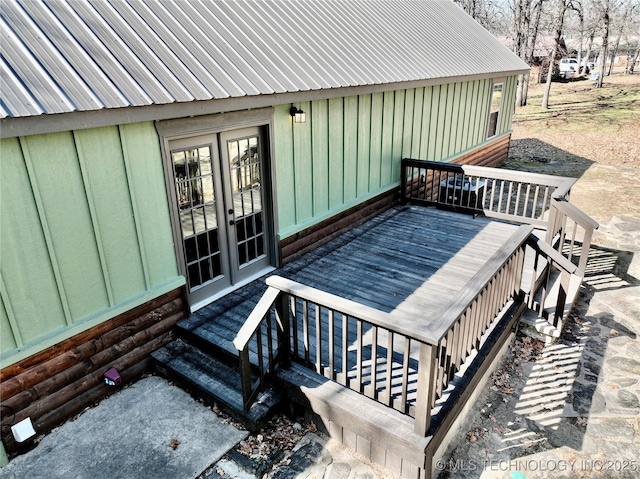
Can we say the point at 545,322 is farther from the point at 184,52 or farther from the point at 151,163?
the point at 184,52

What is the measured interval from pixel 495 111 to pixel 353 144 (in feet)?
23.6

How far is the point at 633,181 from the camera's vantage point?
40.1ft

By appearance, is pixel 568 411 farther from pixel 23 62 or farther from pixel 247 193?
pixel 23 62

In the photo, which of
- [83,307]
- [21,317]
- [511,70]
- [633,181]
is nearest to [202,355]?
[83,307]

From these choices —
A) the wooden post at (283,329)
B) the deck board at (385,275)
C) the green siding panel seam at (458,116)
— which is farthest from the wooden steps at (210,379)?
the green siding panel seam at (458,116)

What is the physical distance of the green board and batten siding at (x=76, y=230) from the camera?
3324 mm

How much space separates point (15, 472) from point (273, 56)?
4782 millimetres

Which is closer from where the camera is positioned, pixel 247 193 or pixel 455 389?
pixel 455 389

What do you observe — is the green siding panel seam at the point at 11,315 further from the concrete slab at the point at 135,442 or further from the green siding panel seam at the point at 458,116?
the green siding panel seam at the point at 458,116

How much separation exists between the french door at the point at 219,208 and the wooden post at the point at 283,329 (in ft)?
4.55

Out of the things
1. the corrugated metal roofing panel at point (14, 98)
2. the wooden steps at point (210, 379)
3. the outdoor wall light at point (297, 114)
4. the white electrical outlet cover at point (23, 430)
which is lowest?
the wooden steps at point (210, 379)

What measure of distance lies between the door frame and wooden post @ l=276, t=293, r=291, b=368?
138 centimetres

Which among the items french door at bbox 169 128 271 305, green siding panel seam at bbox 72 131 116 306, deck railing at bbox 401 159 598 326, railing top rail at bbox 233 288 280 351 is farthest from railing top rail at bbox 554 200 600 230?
green siding panel seam at bbox 72 131 116 306

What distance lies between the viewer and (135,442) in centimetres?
369
